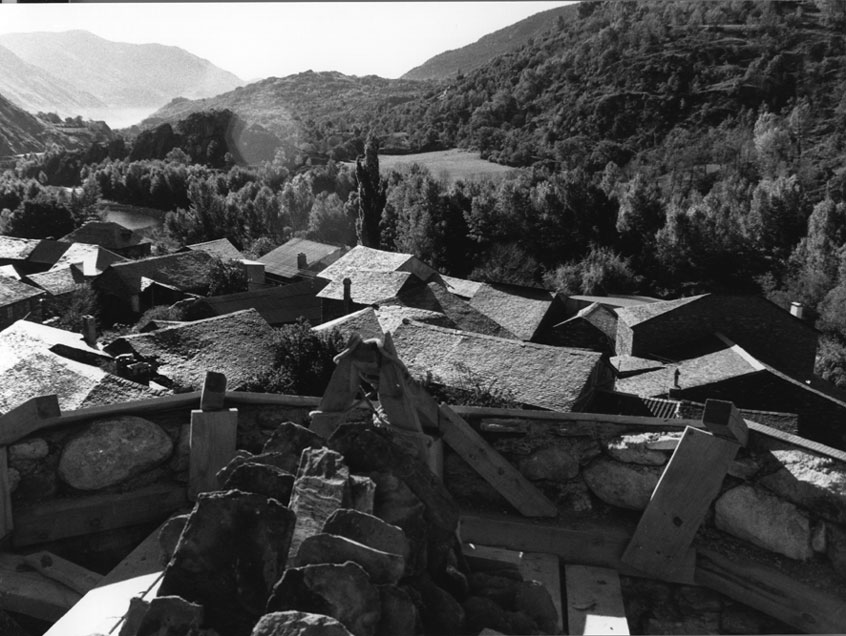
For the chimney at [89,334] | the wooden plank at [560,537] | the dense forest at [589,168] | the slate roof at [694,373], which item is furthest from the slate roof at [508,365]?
the dense forest at [589,168]

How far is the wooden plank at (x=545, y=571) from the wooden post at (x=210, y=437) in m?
0.97

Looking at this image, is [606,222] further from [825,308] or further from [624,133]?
[624,133]

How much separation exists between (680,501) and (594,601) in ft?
1.31

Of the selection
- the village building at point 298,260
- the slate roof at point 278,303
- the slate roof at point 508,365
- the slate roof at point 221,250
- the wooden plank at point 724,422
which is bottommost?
the village building at point 298,260

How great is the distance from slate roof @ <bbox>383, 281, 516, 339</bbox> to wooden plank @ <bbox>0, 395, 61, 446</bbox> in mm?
12864

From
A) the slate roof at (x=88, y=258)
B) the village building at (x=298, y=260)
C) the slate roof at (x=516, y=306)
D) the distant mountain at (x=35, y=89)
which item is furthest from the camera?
the village building at (x=298, y=260)

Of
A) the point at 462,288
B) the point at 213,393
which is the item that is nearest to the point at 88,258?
the point at 462,288

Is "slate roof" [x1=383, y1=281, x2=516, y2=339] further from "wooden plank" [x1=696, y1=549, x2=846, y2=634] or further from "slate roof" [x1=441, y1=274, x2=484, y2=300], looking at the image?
"wooden plank" [x1=696, y1=549, x2=846, y2=634]

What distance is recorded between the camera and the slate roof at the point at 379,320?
13039 millimetres

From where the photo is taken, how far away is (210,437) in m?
2.69

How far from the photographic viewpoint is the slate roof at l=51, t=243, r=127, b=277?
22953 millimetres

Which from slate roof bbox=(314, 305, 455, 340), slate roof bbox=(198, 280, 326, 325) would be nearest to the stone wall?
slate roof bbox=(314, 305, 455, 340)

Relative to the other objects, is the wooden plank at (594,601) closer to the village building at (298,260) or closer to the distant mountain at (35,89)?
the distant mountain at (35,89)

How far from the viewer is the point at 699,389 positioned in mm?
12172
